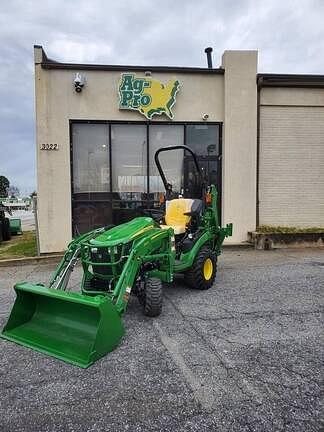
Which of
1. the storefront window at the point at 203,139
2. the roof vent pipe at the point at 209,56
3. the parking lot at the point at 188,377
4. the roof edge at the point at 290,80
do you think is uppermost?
the roof vent pipe at the point at 209,56

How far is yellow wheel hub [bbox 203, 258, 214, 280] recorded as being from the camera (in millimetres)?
5590

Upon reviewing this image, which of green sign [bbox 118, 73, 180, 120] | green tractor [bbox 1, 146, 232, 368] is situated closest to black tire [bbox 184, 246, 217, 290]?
green tractor [bbox 1, 146, 232, 368]

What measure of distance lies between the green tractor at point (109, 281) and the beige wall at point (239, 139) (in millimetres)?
3731

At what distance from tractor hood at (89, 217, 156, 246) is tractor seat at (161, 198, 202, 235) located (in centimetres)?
89

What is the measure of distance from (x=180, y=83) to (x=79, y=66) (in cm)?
265

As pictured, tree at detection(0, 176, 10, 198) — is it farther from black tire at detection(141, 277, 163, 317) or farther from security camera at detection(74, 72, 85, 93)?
black tire at detection(141, 277, 163, 317)

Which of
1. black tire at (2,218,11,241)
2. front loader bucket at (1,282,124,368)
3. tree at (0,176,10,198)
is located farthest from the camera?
tree at (0,176,10,198)

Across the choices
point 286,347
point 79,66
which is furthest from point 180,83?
point 286,347

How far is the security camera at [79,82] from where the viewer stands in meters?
8.78

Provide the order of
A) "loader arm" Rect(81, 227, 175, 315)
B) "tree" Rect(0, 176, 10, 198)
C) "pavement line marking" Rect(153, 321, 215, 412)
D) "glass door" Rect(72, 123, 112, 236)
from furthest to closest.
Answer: "tree" Rect(0, 176, 10, 198) → "glass door" Rect(72, 123, 112, 236) → "loader arm" Rect(81, 227, 175, 315) → "pavement line marking" Rect(153, 321, 215, 412)

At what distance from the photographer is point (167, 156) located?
968 centimetres

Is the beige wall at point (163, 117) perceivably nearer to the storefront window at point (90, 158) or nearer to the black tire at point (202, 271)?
the storefront window at point (90, 158)

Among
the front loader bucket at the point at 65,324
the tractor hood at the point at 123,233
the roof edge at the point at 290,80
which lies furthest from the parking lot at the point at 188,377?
the roof edge at the point at 290,80

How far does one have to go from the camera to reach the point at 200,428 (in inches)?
91.5
